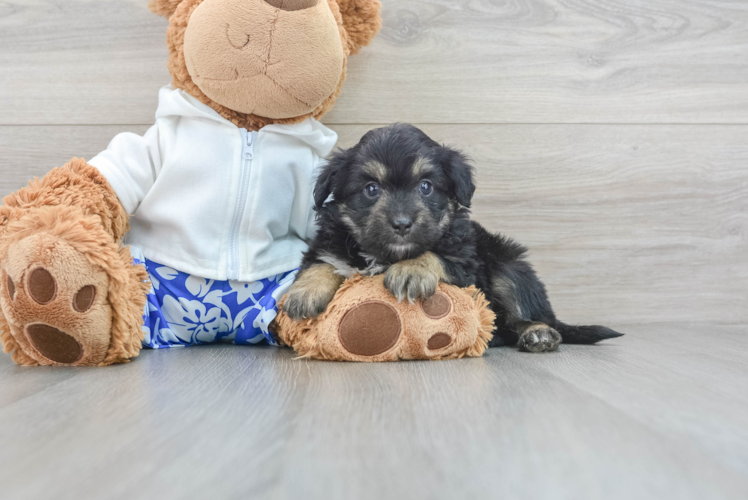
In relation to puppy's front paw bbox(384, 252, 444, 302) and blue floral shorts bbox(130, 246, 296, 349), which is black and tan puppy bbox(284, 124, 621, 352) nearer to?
puppy's front paw bbox(384, 252, 444, 302)

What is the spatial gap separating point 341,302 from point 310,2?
96 cm

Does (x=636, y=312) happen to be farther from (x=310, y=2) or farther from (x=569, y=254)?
(x=310, y=2)

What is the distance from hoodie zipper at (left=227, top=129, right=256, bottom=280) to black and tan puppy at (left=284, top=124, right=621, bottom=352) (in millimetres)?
255

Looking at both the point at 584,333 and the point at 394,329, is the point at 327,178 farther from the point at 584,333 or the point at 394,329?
the point at 584,333

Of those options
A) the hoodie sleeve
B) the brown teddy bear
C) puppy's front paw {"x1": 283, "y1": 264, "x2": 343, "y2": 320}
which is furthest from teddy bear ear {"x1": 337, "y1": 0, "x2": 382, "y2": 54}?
puppy's front paw {"x1": 283, "y1": 264, "x2": 343, "y2": 320}

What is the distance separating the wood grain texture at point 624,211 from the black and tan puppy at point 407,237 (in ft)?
1.92

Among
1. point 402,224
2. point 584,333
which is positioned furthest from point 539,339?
point 402,224

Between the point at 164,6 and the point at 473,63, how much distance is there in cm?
132

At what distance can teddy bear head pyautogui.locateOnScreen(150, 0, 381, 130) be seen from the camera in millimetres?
1730

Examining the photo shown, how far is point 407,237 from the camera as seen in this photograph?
1.66m

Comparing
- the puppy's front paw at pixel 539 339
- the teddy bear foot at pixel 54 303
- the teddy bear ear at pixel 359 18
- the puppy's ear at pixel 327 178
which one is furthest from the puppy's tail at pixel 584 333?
the teddy bear foot at pixel 54 303

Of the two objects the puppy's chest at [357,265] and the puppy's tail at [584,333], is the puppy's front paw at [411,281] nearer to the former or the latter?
the puppy's chest at [357,265]

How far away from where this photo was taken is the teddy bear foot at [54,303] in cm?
149

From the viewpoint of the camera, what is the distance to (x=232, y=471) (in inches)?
31.4
